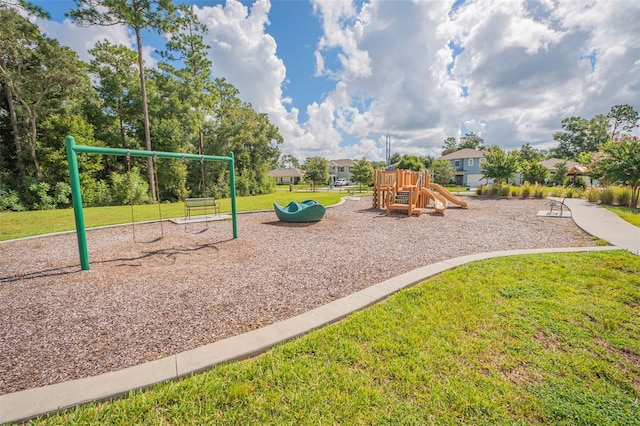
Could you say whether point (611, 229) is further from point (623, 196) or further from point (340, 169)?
point (340, 169)

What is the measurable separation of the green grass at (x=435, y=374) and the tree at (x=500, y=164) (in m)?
21.1

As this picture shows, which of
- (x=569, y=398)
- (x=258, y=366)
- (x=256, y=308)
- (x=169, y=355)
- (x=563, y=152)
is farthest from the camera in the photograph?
(x=563, y=152)

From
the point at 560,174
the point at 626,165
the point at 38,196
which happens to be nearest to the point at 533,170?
the point at 560,174

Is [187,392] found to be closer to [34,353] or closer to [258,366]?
[258,366]

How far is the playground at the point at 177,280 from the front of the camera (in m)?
2.77

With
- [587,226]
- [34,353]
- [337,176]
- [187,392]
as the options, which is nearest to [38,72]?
[34,353]

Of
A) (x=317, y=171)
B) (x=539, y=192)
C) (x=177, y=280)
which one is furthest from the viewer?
(x=317, y=171)

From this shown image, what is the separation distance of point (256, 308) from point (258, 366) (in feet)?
3.99

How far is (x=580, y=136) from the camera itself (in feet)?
186

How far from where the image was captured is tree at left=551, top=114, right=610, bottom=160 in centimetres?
5375

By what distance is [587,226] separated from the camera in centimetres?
872

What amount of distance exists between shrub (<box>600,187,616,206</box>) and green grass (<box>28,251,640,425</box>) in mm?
17197

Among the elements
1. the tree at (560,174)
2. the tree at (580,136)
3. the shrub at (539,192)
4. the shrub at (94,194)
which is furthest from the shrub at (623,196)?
the tree at (580,136)

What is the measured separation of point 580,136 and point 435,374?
79496 mm
